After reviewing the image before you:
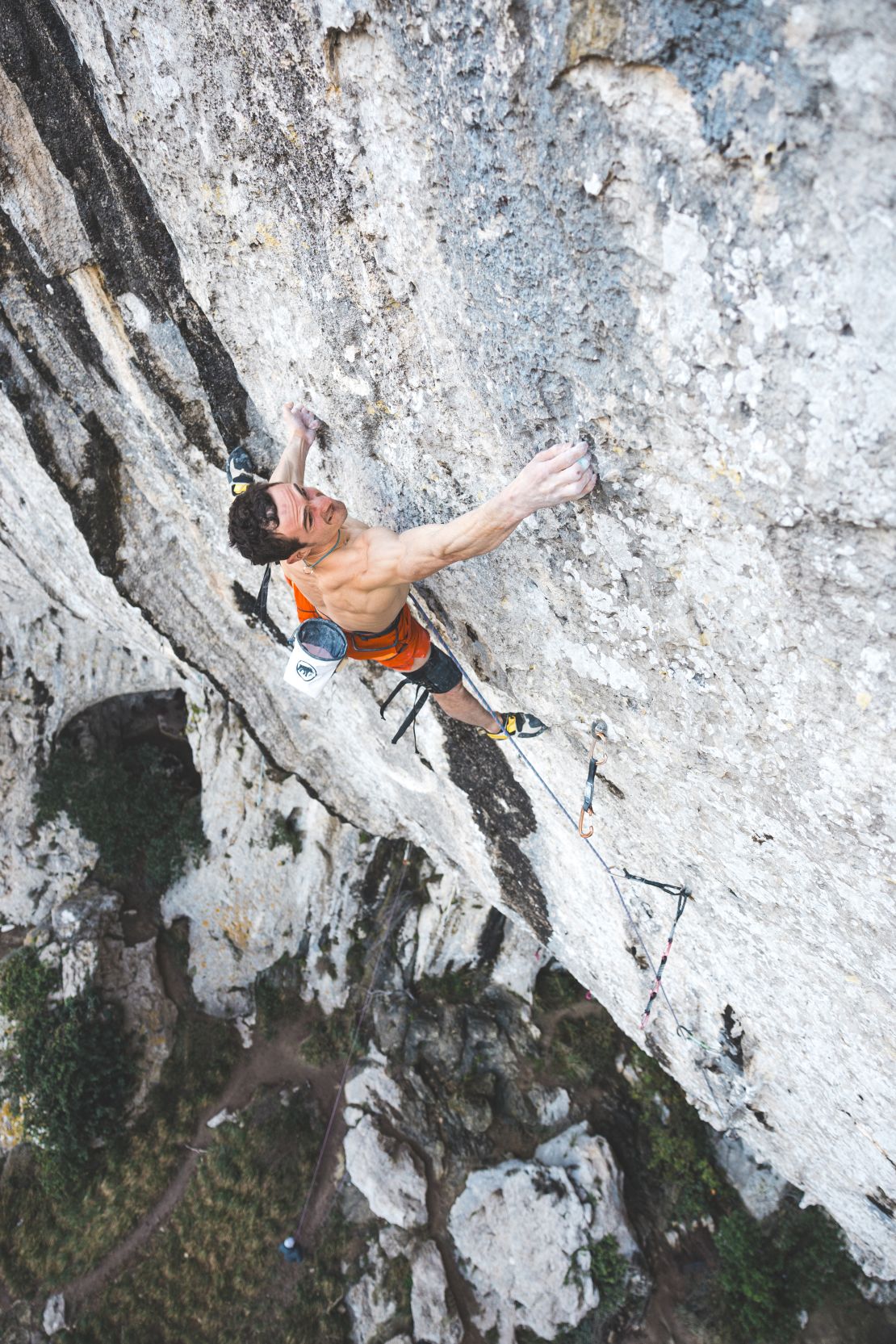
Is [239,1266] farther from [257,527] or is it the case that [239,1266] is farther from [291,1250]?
[257,527]

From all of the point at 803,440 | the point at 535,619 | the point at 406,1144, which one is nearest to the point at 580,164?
the point at 803,440

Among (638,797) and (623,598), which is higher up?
(623,598)

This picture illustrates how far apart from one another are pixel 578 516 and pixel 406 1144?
928 cm

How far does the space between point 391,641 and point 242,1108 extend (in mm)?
9008

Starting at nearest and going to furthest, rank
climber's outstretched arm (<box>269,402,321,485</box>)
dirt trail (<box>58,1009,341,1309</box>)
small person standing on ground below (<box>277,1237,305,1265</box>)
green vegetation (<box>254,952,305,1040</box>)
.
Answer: climber's outstretched arm (<box>269,402,321,485</box>) → small person standing on ground below (<box>277,1237,305,1265</box>) → dirt trail (<box>58,1009,341,1309</box>) → green vegetation (<box>254,952,305,1040</box>)

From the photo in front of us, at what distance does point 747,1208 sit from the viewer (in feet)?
29.2

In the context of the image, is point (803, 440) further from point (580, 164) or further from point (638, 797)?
point (638, 797)

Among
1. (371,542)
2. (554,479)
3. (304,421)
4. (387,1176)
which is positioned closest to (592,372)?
(554,479)

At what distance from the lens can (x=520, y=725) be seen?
4.16 meters

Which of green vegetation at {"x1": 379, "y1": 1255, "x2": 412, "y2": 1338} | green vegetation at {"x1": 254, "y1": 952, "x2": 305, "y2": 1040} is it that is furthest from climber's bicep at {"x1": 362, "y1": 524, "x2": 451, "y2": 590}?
green vegetation at {"x1": 379, "y1": 1255, "x2": 412, "y2": 1338}

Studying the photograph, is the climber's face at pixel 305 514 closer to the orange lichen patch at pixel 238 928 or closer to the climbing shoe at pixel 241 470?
the climbing shoe at pixel 241 470

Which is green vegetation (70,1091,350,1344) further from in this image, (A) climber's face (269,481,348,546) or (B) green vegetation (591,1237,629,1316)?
(A) climber's face (269,481,348,546)

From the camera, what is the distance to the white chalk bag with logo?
340cm

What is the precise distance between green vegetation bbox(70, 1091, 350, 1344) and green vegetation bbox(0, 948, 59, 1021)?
2942 millimetres
